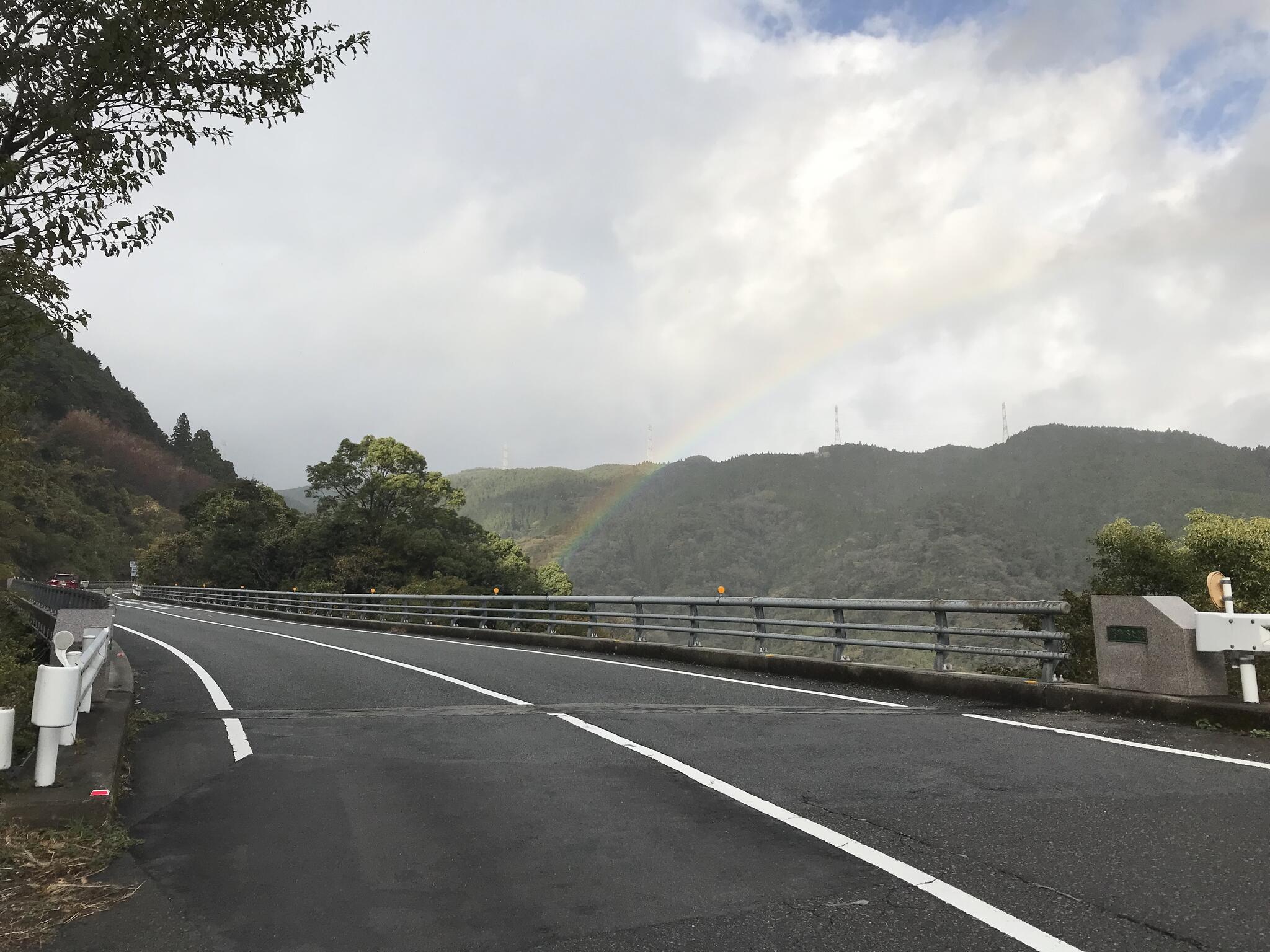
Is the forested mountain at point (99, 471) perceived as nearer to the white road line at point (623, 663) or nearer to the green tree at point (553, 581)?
the green tree at point (553, 581)

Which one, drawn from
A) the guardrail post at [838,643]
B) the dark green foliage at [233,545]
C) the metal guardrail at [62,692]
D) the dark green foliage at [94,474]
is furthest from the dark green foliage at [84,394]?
the guardrail post at [838,643]

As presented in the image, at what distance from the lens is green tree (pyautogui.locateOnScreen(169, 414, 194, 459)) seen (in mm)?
158625

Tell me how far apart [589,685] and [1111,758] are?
670 cm

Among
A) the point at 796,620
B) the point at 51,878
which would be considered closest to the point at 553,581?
the point at 796,620

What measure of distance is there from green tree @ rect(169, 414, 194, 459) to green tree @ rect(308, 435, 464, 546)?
107818 mm

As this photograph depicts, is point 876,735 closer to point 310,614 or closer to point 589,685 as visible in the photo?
point 589,685

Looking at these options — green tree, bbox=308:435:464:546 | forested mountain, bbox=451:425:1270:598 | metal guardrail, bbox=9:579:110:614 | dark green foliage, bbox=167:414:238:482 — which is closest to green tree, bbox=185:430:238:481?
dark green foliage, bbox=167:414:238:482

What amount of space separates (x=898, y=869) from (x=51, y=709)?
4757 millimetres

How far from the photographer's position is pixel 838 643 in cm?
1208

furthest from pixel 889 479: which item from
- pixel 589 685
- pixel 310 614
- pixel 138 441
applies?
pixel 589 685

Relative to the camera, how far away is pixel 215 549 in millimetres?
75125

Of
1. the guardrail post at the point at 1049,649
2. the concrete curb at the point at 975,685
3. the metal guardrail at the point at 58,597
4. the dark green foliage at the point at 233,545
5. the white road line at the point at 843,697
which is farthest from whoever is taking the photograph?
the dark green foliage at the point at 233,545

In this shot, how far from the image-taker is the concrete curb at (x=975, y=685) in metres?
7.73

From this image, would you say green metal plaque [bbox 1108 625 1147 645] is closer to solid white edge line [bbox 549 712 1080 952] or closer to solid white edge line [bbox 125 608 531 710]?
solid white edge line [bbox 549 712 1080 952]
